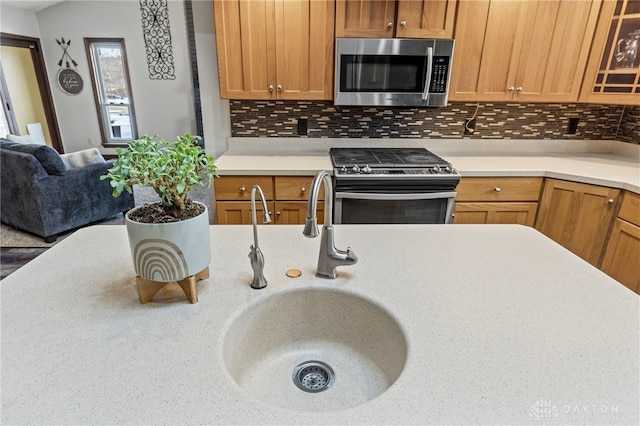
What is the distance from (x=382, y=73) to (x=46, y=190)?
298 cm

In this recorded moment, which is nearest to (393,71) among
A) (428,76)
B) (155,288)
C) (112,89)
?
(428,76)

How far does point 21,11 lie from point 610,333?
8.10 metres

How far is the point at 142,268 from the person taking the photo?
847mm

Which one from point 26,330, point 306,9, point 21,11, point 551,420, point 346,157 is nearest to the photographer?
point 551,420

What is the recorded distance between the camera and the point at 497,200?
2477 mm

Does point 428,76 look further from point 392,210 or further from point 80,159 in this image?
point 80,159

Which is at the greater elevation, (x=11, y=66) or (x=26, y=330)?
(x=11, y=66)

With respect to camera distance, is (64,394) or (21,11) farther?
(21,11)

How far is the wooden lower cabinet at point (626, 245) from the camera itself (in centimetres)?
210

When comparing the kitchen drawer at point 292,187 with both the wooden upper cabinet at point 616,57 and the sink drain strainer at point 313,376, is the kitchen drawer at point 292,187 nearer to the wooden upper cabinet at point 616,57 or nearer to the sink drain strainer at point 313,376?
the sink drain strainer at point 313,376

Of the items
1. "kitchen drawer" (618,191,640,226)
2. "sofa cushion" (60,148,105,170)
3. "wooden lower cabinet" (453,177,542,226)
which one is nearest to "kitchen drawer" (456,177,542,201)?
"wooden lower cabinet" (453,177,542,226)

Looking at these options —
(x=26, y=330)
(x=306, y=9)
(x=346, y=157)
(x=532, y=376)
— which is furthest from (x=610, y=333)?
(x=306, y=9)

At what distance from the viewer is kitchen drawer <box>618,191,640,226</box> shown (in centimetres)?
208

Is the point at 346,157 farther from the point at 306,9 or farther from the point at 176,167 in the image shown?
the point at 176,167
